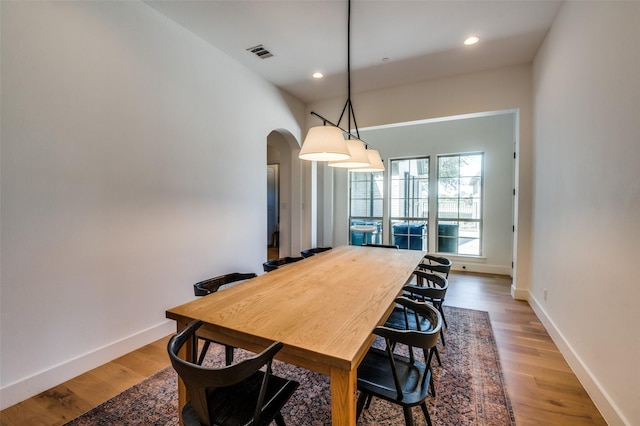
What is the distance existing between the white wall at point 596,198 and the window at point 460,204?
8.30ft

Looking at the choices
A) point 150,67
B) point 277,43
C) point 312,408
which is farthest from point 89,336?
point 277,43

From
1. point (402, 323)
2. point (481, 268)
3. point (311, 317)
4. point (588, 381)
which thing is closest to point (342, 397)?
point (311, 317)

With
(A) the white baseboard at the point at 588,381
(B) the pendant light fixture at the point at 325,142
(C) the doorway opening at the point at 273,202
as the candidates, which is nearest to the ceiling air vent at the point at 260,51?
(B) the pendant light fixture at the point at 325,142

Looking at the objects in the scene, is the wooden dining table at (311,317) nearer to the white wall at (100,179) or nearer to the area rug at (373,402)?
the area rug at (373,402)

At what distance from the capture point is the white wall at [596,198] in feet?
4.83

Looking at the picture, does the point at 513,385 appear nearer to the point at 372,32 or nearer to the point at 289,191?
the point at 372,32

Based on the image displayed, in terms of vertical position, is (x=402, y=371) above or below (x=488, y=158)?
below

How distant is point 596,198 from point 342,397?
205cm

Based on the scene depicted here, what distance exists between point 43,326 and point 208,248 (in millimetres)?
1396

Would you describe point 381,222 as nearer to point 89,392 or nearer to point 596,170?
point 596,170

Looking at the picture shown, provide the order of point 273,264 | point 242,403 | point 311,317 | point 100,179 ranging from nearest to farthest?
point 242,403
point 311,317
point 100,179
point 273,264

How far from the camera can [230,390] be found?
129 centimetres

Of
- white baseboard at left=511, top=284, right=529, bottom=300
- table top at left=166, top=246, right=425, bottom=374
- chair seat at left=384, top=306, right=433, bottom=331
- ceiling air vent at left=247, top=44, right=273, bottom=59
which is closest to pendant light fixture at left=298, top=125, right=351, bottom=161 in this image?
table top at left=166, top=246, right=425, bottom=374

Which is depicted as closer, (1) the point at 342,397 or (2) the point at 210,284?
(1) the point at 342,397
